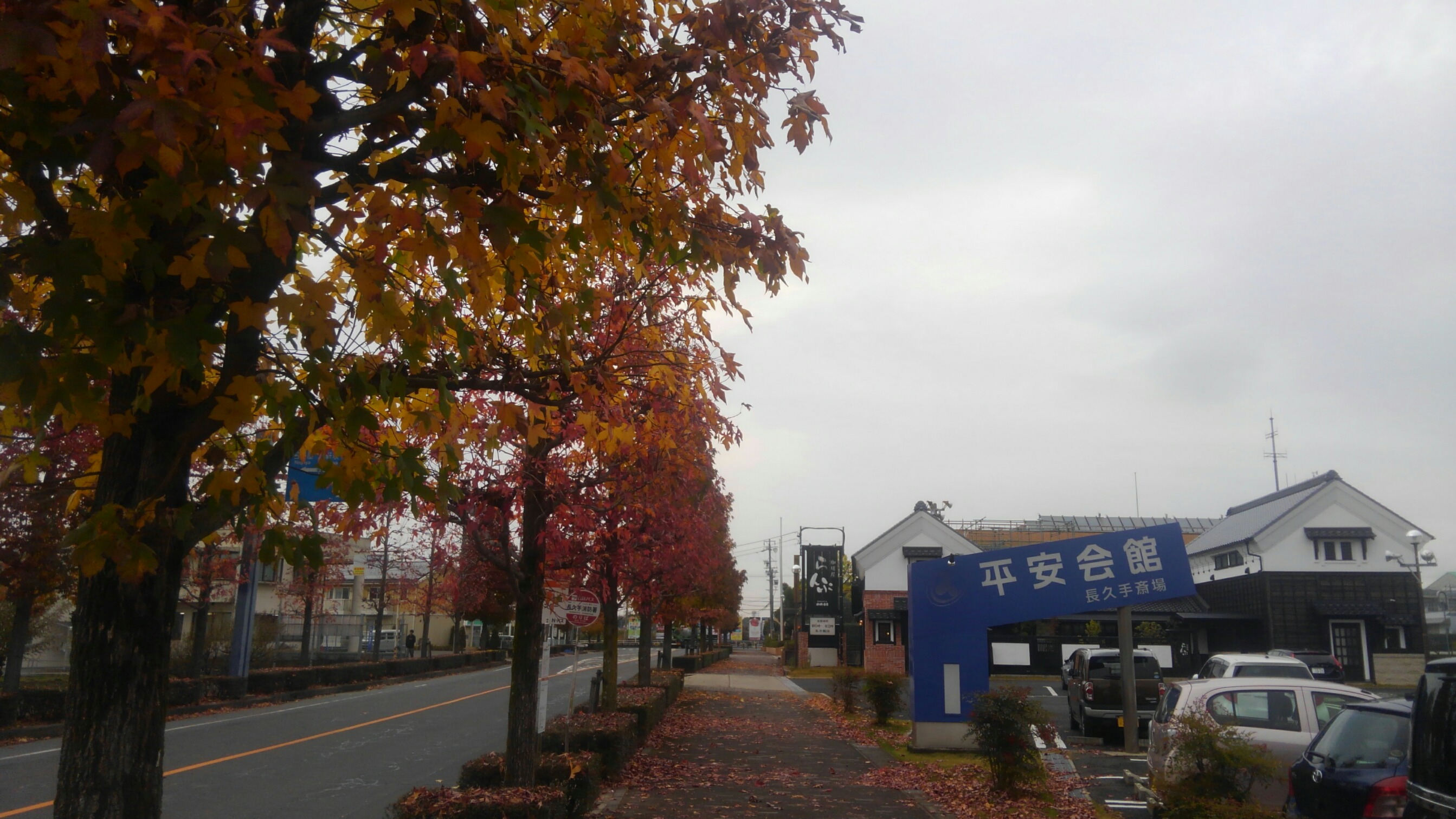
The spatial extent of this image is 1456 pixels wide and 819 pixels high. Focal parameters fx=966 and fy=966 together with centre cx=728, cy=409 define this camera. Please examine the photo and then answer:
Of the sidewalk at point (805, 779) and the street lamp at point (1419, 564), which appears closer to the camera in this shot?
the sidewalk at point (805, 779)

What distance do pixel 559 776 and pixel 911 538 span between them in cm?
3593

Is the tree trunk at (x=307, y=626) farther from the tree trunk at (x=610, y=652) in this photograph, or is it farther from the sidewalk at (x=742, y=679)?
the tree trunk at (x=610, y=652)

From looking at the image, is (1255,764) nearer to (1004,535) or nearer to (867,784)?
(867,784)

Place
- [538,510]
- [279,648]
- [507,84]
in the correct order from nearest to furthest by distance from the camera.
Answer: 1. [507,84]
2. [538,510]
3. [279,648]

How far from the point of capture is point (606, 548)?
46.6 ft

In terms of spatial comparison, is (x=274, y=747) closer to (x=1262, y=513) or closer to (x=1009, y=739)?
(x=1009, y=739)

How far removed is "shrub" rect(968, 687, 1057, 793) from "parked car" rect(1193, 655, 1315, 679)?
4.83 m

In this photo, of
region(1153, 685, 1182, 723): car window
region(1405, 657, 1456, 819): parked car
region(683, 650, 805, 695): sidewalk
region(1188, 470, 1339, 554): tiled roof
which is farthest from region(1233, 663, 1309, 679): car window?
region(1188, 470, 1339, 554): tiled roof

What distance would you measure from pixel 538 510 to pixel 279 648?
35.8m

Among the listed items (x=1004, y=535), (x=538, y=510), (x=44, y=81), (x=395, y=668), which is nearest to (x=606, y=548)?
(x=538, y=510)

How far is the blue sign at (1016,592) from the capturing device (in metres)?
16.2

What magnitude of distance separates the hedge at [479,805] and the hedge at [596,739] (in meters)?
3.13

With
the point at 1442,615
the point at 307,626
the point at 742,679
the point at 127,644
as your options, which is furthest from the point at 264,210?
the point at 1442,615

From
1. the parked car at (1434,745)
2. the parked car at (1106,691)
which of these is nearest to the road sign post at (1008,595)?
the parked car at (1106,691)
